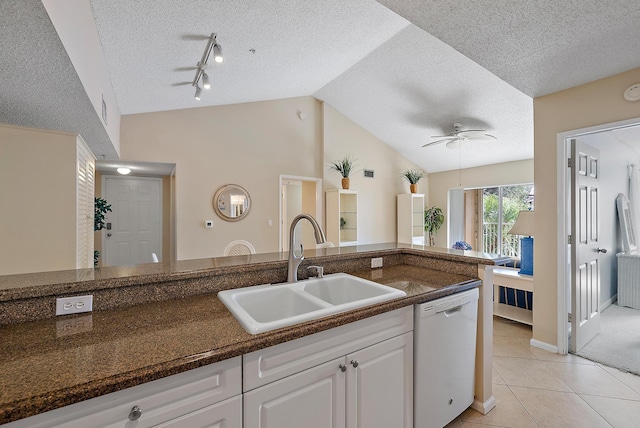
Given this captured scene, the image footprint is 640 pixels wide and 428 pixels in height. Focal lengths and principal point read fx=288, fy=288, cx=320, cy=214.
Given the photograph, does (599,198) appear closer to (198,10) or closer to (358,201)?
(358,201)

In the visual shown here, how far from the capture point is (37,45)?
1334mm

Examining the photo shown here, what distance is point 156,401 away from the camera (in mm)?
824

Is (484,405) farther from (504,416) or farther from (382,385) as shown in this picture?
(382,385)

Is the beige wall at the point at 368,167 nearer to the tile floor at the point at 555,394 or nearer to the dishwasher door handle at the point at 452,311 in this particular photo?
the tile floor at the point at 555,394

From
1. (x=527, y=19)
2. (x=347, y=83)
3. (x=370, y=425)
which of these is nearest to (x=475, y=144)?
(x=347, y=83)

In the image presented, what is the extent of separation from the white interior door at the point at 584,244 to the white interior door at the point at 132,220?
228 inches

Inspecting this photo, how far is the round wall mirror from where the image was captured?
446 cm

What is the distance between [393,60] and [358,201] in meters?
2.61

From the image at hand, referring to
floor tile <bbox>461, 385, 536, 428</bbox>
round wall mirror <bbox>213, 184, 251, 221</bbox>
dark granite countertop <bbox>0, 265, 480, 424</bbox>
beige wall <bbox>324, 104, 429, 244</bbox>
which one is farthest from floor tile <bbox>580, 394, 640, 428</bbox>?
round wall mirror <bbox>213, 184, 251, 221</bbox>

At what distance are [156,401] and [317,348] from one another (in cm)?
55

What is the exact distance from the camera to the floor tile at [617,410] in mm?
A: 1805

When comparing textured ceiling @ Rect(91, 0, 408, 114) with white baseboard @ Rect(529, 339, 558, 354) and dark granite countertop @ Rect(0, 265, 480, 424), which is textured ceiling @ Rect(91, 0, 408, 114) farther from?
white baseboard @ Rect(529, 339, 558, 354)

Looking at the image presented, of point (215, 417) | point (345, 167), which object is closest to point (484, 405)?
point (215, 417)

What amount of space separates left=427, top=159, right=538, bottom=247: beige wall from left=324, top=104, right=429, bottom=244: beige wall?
→ 742mm
